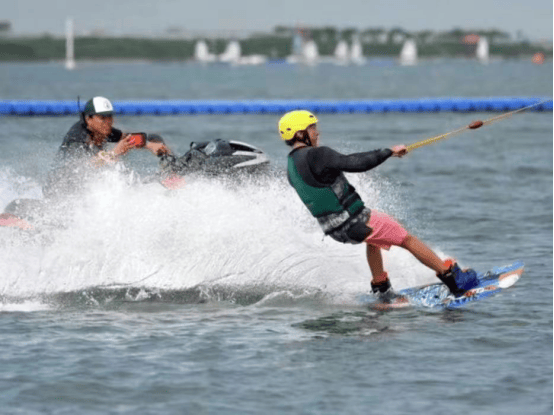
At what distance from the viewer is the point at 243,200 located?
10922 mm

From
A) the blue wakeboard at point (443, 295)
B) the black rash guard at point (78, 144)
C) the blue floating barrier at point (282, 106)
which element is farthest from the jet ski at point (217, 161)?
the blue floating barrier at point (282, 106)

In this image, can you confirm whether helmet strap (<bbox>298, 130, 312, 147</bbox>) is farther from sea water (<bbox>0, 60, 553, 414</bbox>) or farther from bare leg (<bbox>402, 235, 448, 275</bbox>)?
sea water (<bbox>0, 60, 553, 414</bbox>)

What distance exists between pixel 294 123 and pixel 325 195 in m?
0.66

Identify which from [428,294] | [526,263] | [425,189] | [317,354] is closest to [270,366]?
[317,354]

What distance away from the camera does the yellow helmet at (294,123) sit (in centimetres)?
932

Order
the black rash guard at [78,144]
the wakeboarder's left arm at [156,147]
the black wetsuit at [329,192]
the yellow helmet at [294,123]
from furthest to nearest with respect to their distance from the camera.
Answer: the wakeboarder's left arm at [156,147]
the black rash guard at [78,144]
the yellow helmet at [294,123]
the black wetsuit at [329,192]

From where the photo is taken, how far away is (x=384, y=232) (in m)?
9.51

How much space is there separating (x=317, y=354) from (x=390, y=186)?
498 inches

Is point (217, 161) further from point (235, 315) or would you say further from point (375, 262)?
point (375, 262)

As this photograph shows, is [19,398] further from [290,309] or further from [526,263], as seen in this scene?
[526,263]

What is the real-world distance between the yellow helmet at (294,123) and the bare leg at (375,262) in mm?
1308

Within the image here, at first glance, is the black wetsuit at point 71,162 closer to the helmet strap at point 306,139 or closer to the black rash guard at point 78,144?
the black rash guard at point 78,144

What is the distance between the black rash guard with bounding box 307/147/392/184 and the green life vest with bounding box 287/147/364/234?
7 cm

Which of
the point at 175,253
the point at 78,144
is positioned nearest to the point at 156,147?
the point at 78,144
